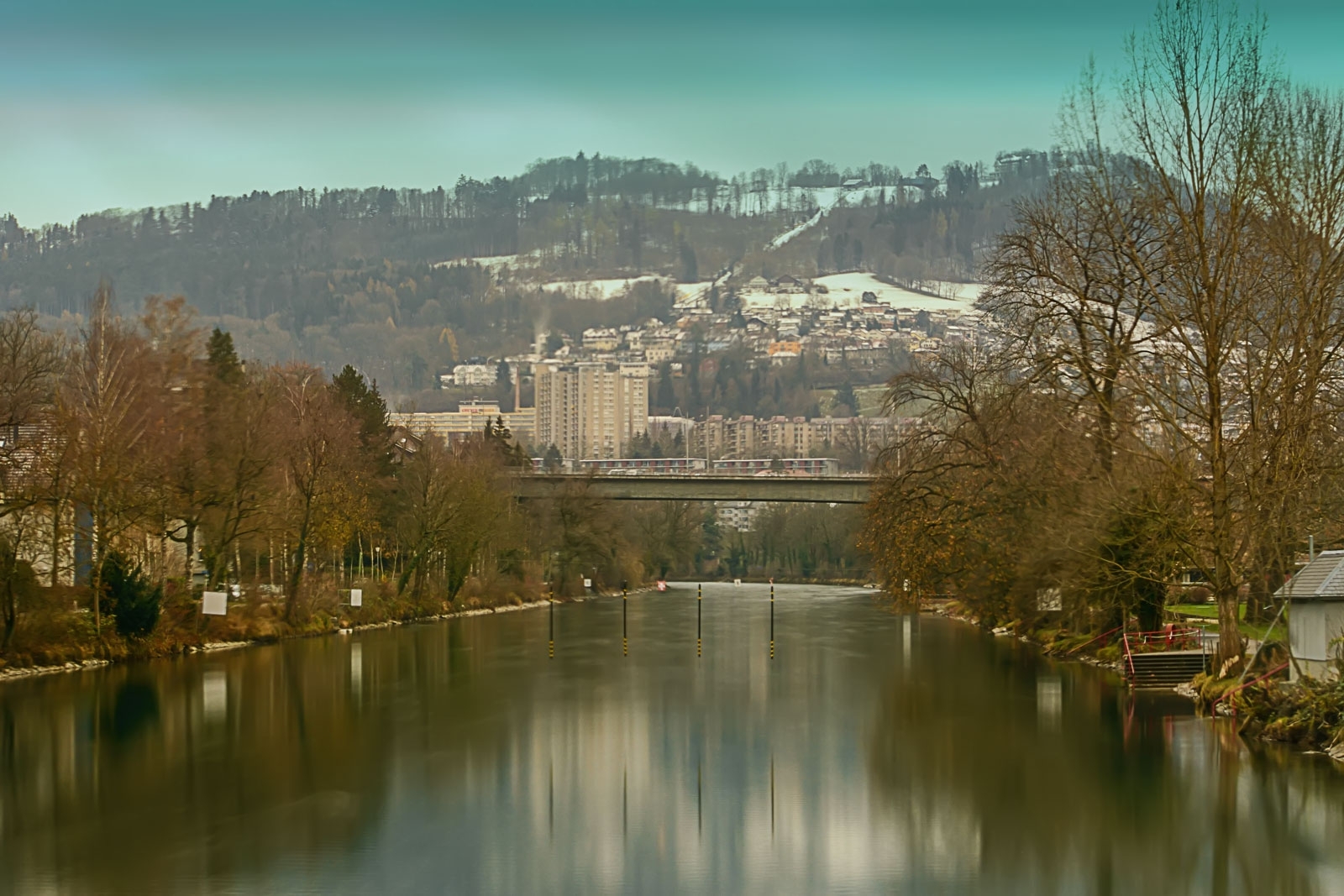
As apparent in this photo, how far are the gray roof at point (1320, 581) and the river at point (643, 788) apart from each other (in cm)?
305

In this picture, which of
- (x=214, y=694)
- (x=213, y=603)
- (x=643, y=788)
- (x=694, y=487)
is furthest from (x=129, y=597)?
(x=694, y=487)

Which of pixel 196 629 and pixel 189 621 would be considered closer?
pixel 196 629

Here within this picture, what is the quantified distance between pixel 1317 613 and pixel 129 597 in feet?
110

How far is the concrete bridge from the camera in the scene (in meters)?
101

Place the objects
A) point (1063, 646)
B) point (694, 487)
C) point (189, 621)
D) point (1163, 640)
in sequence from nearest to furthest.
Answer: point (1163, 640)
point (1063, 646)
point (189, 621)
point (694, 487)

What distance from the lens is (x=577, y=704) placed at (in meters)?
34.7

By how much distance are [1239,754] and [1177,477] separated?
7812 mm

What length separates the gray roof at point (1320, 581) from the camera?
26.7m

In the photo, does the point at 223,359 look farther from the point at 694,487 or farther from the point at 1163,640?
the point at 1163,640

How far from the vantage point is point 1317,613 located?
27.2m

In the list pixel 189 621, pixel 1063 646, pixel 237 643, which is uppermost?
pixel 189 621

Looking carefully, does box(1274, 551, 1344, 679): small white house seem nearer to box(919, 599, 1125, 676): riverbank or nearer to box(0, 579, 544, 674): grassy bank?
box(919, 599, 1125, 676): riverbank

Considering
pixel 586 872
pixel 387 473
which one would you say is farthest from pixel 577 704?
pixel 387 473

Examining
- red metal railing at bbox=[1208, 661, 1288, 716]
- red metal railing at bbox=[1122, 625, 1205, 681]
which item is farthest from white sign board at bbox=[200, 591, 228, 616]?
red metal railing at bbox=[1208, 661, 1288, 716]
